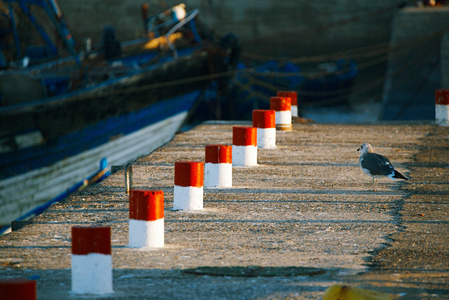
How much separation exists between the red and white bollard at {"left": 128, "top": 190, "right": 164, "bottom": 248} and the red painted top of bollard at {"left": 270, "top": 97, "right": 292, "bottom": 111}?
21.6 feet

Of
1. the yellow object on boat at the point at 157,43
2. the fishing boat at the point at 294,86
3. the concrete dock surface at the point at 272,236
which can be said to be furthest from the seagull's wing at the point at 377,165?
the fishing boat at the point at 294,86

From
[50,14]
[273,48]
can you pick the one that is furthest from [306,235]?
[273,48]

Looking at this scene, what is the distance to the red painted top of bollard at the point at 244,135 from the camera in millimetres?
8871

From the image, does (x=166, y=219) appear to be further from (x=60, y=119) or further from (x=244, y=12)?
(x=244, y=12)

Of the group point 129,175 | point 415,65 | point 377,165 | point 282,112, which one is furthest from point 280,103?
point 415,65

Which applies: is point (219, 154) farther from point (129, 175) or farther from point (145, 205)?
point (145, 205)

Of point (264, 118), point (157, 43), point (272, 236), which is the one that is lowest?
point (272, 236)

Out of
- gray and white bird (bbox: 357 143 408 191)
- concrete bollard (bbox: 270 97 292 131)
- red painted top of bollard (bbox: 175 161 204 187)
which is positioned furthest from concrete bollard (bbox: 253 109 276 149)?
red painted top of bollard (bbox: 175 161 204 187)

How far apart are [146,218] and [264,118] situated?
492cm

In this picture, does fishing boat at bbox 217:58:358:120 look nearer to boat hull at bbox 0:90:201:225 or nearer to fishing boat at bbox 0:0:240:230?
fishing boat at bbox 0:0:240:230

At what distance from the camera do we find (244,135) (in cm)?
894

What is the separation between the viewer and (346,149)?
10.9m

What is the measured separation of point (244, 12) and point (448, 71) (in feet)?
43.2

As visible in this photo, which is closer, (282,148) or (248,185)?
(248,185)
